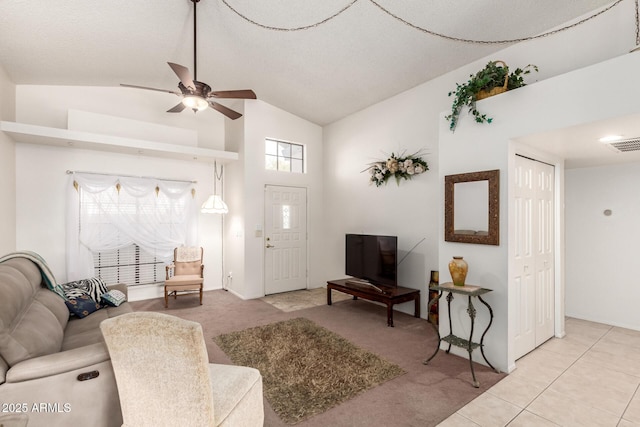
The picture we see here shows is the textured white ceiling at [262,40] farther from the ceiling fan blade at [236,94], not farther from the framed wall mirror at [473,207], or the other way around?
the framed wall mirror at [473,207]

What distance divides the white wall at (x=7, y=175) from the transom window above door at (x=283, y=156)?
3.60 meters

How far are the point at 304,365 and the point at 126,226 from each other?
4018mm

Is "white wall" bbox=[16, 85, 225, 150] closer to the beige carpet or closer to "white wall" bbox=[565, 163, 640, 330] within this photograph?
the beige carpet

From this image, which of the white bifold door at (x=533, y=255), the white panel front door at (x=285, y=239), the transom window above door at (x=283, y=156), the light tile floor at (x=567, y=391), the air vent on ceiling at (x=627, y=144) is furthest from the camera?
the transom window above door at (x=283, y=156)

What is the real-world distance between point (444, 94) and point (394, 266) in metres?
2.51

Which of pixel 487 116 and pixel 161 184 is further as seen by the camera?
pixel 161 184

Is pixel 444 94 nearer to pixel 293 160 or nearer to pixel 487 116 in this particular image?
pixel 487 116

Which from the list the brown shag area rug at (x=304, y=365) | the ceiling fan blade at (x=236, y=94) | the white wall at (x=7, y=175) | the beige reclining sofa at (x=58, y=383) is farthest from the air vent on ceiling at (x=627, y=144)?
the white wall at (x=7, y=175)

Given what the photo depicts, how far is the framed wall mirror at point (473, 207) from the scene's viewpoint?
2.79 m

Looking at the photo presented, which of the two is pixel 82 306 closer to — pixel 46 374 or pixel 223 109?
pixel 46 374

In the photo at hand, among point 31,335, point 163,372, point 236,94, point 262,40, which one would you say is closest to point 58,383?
point 31,335

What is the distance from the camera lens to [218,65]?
4.20 meters

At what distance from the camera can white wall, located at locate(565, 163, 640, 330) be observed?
148 inches

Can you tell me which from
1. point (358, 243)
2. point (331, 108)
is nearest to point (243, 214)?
point (358, 243)
